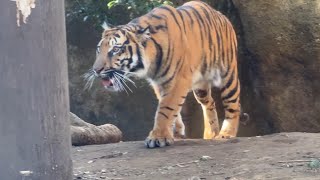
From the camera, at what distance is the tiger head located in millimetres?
5691

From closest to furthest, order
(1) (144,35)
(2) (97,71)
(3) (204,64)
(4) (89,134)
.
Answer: (2) (97,71), (1) (144,35), (3) (204,64), (4) (89,134)

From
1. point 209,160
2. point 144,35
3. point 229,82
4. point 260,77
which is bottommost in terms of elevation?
point 209,160

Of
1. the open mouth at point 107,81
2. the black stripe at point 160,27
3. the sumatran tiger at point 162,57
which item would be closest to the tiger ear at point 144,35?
the sumatran tiger at point 162,57

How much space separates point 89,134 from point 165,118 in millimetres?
1085

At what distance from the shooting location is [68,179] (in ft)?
11.1

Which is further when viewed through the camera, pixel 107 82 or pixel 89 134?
pixel 89 134

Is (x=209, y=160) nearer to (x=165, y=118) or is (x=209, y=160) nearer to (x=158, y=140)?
(x=158, y=140)

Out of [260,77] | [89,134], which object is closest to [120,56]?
[89,134]

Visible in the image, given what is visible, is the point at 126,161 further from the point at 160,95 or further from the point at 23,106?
the point at 23,106

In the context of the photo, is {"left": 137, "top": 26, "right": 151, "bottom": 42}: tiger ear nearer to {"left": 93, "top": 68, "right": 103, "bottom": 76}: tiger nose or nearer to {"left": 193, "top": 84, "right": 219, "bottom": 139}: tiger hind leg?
{"left": 93, "top": 68, "right": 103, "bottom": 76}: tiger nose

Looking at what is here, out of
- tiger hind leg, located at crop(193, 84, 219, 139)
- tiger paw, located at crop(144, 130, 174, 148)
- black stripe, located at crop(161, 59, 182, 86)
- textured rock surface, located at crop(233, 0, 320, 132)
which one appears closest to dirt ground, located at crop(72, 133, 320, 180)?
tiger paw, located at crop(144, 130, 174, 148)

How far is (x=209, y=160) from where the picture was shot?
4871mm

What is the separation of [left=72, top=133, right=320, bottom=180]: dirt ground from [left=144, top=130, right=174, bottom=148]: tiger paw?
0.09 meters

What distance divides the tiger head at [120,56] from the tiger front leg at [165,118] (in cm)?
30
